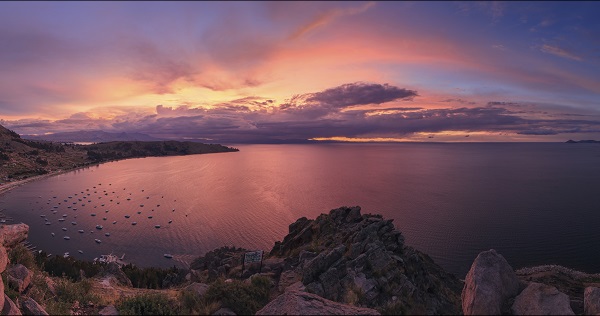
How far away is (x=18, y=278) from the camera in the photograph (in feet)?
50.3

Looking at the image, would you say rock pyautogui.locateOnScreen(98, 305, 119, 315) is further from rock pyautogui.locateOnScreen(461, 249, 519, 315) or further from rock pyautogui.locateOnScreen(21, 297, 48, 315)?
rock pyautogui.locateOnScreen(461, 249, 519, 315)

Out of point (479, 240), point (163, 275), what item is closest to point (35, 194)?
point (163, 275)

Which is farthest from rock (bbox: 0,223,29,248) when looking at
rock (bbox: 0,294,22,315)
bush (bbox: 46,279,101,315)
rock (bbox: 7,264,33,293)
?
rock (bbox: 0,294,22,315)

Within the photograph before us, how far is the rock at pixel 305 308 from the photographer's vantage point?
11.3 m

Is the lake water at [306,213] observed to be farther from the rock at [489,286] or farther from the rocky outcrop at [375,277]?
the rock at [489,286]

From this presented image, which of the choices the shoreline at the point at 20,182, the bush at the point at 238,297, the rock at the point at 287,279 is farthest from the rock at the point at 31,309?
the shoreline at the point at 20,182

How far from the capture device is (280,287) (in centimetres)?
2003

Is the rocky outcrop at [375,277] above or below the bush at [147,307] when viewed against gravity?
below

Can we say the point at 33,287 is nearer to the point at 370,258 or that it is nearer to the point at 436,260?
the point at 370,258

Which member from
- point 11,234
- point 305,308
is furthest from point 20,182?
point 305,308

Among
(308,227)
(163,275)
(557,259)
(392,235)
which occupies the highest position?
(392,235)

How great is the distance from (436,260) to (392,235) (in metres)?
24.4

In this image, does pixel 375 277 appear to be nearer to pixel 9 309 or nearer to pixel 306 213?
pixel 9 309

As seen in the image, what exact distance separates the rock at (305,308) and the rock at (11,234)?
1852 centimetres
